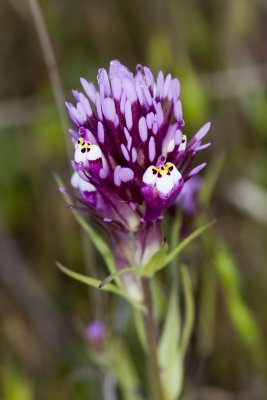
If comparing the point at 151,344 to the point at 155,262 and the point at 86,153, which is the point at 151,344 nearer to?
the point at 155,262

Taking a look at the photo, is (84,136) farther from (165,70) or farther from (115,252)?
(165,70)

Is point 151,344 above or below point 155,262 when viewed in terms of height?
below

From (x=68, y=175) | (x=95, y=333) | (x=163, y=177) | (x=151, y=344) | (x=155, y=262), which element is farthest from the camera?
(x=68, y=175)

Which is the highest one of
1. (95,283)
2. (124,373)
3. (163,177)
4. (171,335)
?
(163,177)

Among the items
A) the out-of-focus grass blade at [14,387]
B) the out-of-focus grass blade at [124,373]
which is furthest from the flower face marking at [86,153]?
the out-of-focus grass blade at [14,387]

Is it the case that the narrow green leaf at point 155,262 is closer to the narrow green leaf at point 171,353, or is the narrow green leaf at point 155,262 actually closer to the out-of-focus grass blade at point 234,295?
the narrow green leaf at point 171,353

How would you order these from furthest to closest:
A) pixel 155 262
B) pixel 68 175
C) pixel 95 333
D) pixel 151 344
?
pixel 68 175, pixel 95 333, pixel 151 344, pixel 155 262

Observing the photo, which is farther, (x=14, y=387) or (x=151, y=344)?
(x=14, y=387)

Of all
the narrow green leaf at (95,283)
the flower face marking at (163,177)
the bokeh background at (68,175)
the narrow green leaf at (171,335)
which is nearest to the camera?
the flower face marking at (163,177)

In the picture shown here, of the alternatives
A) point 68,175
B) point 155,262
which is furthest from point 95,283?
point 68,175
